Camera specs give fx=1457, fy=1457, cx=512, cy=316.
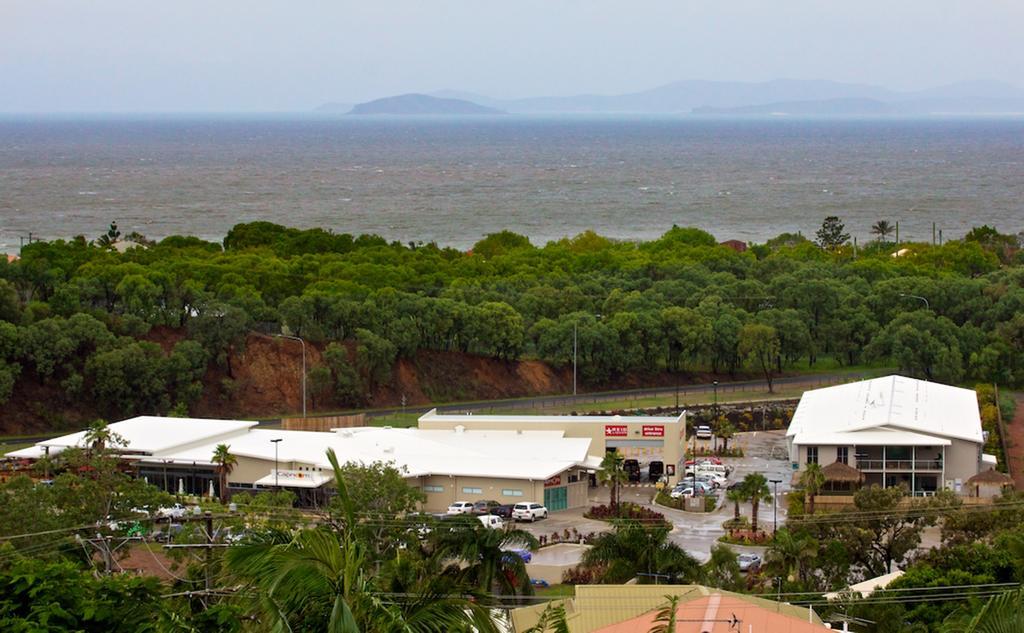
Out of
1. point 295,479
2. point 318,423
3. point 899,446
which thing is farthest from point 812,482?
point 318,423

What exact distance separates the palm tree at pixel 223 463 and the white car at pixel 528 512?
8.40 metres

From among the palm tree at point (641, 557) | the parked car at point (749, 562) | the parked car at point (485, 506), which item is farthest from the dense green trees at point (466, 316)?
the palm tree at point (641, 557)

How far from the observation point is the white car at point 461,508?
138 ft

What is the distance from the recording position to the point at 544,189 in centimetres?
19038

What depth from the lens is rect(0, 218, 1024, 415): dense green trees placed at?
5756 cm

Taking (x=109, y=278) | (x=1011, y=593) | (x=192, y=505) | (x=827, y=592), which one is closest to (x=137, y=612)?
(x=1011, y=593)

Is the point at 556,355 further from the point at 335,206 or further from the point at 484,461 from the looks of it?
the point at 335,206

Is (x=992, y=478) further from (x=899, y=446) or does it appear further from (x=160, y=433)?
(x=160, y=433)

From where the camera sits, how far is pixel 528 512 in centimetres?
4222

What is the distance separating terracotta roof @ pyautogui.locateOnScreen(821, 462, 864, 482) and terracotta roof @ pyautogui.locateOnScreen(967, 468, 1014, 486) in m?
3.30

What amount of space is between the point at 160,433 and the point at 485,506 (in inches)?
481

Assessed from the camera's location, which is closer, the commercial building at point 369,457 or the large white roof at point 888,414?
the commercial building at point 369,457

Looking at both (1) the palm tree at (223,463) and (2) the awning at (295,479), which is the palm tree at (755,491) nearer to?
(2) the awning at (295,479)

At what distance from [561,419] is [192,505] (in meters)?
16.1
